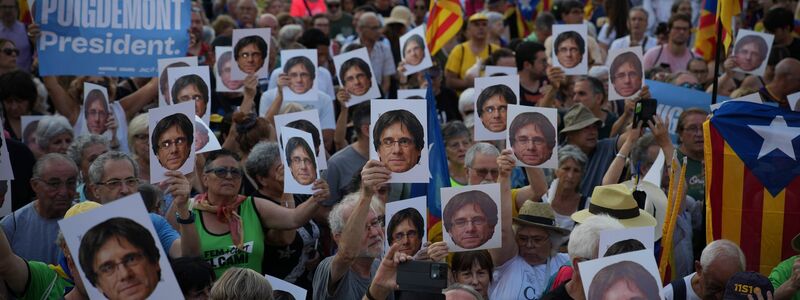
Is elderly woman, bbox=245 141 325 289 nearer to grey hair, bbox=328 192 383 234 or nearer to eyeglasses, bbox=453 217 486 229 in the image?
grey hair, bbox=328 192 383 234

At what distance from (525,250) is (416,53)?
4.15 meters

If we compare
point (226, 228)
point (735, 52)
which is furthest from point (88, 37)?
point (735, 52)

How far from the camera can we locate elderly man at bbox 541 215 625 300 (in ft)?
18.1

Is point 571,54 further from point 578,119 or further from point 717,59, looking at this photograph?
point 717,59

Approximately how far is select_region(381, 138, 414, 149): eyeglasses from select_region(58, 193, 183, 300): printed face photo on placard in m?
1.94

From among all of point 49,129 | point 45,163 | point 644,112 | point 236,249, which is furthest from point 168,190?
point 644,112

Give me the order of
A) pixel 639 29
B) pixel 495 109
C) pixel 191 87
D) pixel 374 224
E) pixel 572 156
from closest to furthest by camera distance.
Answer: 1. pixel 374 224
2. pixel 572 156
3. pixel 495 109
4. pixel 191 87
5. pixel 639 29

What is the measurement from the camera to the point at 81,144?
7875 millimetres

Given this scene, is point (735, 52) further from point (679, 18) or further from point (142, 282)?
point (142, 282)

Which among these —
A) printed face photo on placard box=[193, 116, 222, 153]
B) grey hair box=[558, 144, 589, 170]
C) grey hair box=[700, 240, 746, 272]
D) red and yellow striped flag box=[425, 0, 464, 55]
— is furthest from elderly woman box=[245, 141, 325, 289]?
red and yellow striped flag box=[425, 0, 464, 55]

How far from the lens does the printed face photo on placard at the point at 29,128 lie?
347 inches

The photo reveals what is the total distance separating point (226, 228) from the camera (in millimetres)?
6449

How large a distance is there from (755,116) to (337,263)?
264cm

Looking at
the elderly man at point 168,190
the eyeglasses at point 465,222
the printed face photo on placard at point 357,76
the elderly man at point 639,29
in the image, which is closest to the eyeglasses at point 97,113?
the printed face photo on placard at point 357,76
